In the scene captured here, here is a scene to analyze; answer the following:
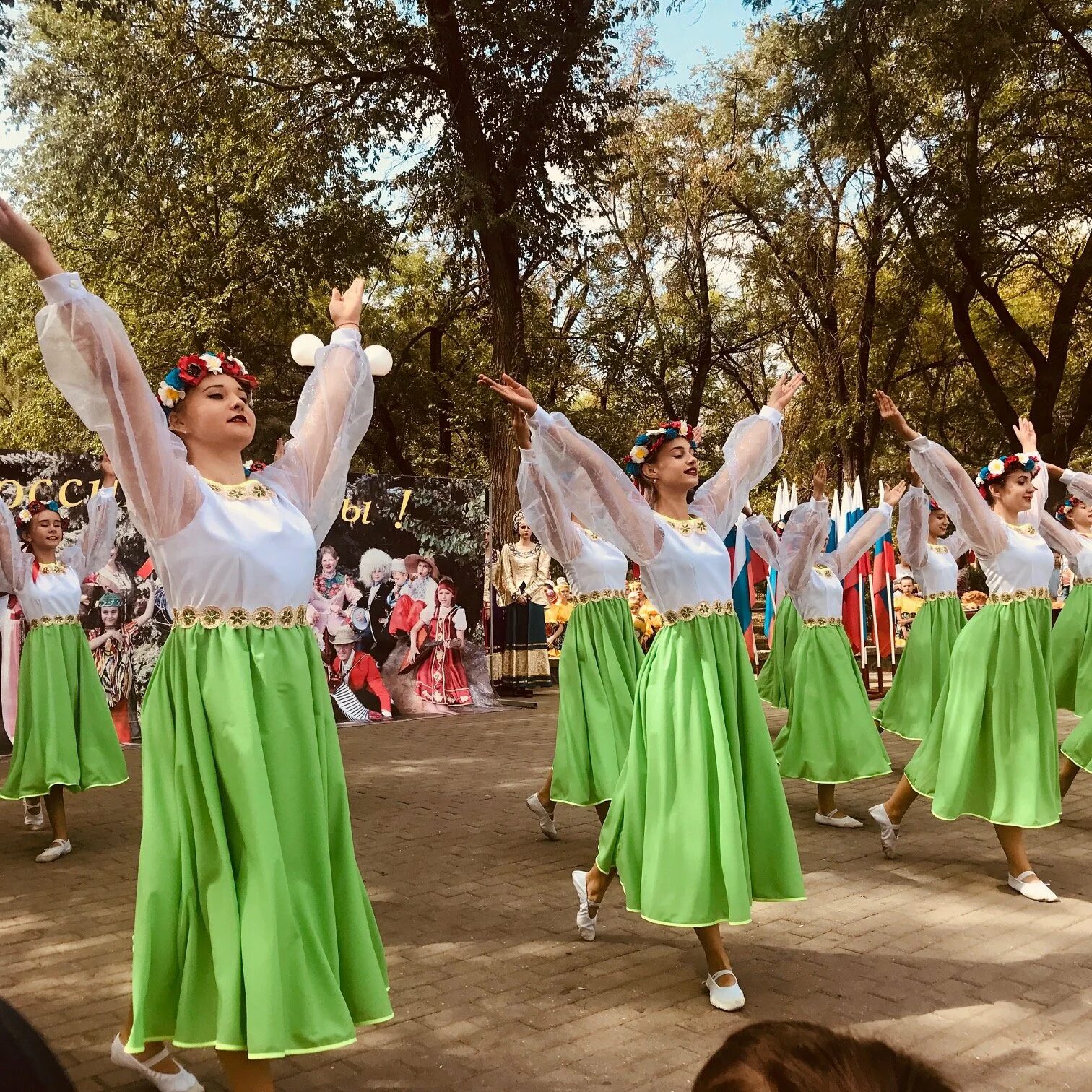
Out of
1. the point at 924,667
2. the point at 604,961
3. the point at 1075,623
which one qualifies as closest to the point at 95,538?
the point at 604,961

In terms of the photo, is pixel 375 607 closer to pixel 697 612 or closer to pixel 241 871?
pixel 697 612

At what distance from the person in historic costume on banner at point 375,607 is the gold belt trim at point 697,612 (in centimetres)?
864

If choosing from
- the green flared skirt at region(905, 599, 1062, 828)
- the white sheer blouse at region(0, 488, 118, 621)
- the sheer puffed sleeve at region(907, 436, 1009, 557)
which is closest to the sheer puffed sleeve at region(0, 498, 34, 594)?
the white sheer blouse at region(0, 488, 118, 621)

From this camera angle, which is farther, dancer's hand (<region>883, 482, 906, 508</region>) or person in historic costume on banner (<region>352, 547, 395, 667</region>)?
person in historic costume on banner (<region>352, 547, 395, 667</region>)

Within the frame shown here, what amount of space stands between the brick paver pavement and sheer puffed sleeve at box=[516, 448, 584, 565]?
69.6 inches

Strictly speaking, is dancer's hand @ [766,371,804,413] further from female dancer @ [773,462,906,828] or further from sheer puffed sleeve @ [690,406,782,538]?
female dancer @ [773,462,906,828]

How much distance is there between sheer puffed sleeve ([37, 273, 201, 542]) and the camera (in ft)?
9.74

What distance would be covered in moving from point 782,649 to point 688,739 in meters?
4.72

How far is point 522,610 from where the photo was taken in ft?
49.1

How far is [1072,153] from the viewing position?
15.0m

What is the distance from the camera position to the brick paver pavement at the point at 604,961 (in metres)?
3.75

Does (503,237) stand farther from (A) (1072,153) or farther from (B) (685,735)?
(B) (685,735)

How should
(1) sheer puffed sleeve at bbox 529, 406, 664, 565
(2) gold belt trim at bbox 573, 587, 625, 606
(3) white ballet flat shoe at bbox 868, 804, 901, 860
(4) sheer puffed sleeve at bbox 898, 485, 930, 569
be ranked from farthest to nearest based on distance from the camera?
1. (4) sheer puffed sleeve at bbox 898, 485, 930, 569
2. (2) gold belt trim at bbox 573, 587, 625, 606
3. (3) white ballet flat shoe at bbox 868, 804, 901, 860
4. (1) sheer puffed sleeve at bbox 529, 406, 664, 565

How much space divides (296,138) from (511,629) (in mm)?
7185
